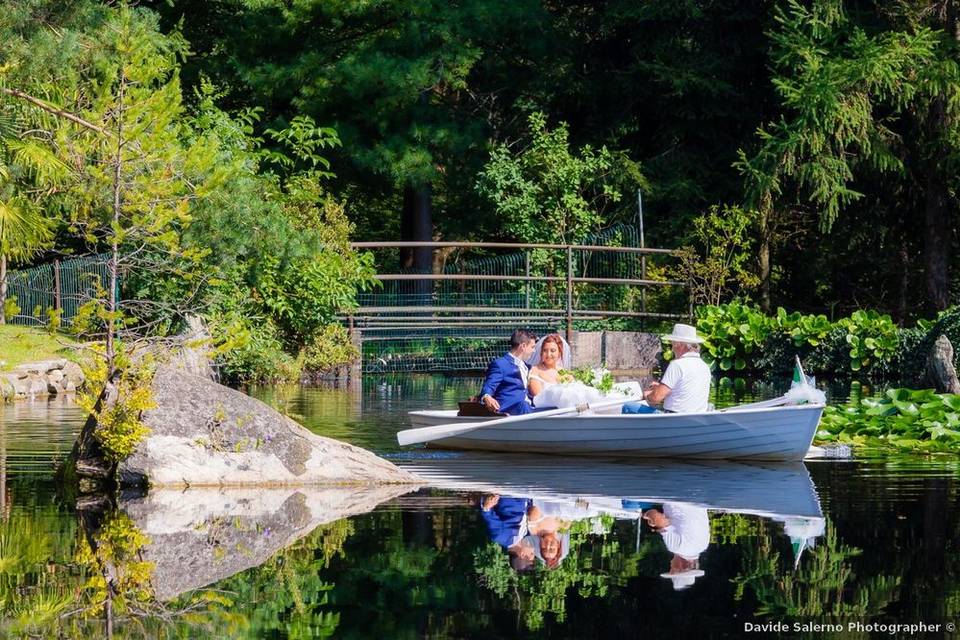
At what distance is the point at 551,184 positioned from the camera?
28.1 meters

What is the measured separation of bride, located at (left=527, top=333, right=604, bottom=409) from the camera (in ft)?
43.1

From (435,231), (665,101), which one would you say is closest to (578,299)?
(665,101)

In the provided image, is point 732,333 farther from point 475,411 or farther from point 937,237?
point 475,411

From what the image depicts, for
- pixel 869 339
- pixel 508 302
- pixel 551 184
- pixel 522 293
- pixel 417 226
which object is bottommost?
pixel 869 339

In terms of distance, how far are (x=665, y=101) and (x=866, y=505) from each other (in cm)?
1953

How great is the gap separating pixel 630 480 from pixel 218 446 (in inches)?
119

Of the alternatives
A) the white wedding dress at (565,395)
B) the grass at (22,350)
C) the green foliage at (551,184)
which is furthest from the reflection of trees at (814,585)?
the green foliage at (551,184)

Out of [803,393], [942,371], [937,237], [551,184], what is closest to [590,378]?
[803,393]

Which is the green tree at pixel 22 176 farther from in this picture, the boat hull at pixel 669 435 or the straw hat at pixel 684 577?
the straw hat at pixel 684 577

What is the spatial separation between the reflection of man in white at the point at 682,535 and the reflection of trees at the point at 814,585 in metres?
0.24

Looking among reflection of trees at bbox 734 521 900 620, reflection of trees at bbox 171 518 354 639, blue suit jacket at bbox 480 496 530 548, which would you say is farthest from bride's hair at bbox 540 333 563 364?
reflection of trees at bbox 171 518 354 639

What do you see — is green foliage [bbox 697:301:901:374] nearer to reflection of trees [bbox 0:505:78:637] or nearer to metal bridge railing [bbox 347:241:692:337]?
metal bridge railing [bbox 347:241:692:337]

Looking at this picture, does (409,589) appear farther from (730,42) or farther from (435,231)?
(435,231)

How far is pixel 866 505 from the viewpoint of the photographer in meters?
9.62
